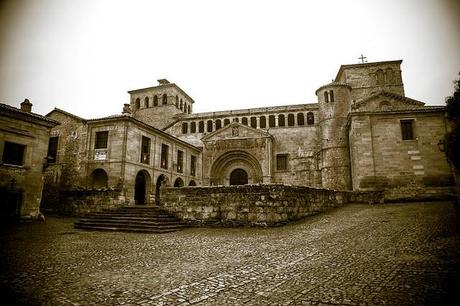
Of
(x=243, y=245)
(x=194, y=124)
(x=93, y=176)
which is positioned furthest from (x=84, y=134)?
(x=243, y=245)

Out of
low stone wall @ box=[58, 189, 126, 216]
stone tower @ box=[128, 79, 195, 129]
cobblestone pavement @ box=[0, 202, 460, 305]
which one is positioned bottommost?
cobblestone pavement @ box=[0, 202, 460, 305]

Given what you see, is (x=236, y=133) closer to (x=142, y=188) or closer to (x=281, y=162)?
(x=281, y=162)

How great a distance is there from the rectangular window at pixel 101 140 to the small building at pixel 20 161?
3967 mm

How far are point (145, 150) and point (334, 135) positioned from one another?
1700 cm

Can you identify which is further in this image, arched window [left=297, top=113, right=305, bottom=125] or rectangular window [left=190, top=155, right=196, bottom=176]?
arched window [left=297, top=113, right=305, bottom=125]

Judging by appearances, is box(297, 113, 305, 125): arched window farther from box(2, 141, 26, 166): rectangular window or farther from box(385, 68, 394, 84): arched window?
box(2, 141, 26, 166): rectangular window

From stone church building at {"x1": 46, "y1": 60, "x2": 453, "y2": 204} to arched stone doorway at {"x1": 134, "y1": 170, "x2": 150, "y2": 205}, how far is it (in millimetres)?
86

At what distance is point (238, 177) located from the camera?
27.2 meters

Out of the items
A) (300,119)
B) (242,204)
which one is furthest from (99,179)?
(300,119)

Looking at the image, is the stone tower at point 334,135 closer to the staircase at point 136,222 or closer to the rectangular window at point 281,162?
the rectangular window at point 281,162

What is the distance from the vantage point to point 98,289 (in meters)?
3.88

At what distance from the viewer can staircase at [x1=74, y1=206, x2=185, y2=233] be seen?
10.7 meters

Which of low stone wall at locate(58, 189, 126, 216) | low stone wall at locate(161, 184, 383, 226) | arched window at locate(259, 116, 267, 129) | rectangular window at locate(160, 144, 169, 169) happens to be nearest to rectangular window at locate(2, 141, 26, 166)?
low stone wall at locate(58, 189, 126, 216)

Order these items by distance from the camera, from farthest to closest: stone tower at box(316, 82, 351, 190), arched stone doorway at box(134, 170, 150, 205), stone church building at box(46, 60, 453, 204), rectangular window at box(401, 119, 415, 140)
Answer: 1. stone tower at box(316, 82, 351, 190)
2. arched stone doorway at box(134, 170, 150, 205)
3. rectangular window at box(401, 119, 415, 140)
4. stone church building at box(46, 60, 453, 204)
